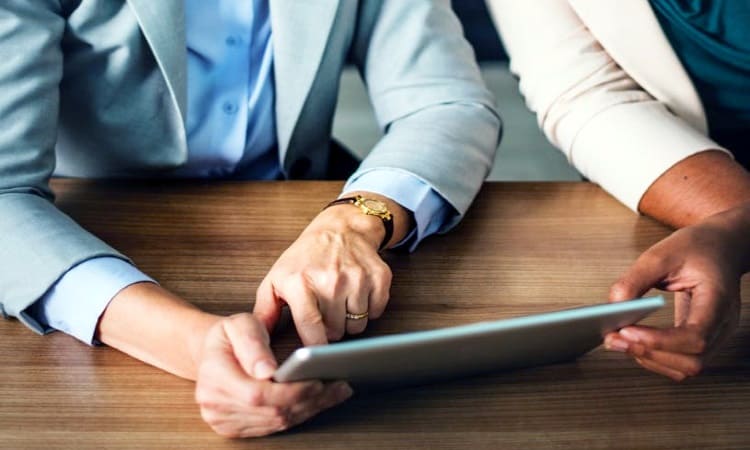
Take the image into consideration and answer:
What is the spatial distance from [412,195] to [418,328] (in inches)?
8.1

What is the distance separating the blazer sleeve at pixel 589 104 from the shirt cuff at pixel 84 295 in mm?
593

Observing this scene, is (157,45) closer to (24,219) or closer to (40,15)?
(40,15)

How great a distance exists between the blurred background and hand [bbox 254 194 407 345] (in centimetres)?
161

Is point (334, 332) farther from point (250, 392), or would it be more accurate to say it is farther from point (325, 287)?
point (250, 392)

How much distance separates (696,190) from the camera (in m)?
1.07

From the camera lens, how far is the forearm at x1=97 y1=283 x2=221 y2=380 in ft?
2.59

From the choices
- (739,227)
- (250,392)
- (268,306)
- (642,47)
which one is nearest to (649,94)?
(642,47)

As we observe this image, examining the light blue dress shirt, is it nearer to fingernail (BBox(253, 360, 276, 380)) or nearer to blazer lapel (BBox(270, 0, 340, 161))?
blazer lapel (BBox(270, 0, 340, 161))

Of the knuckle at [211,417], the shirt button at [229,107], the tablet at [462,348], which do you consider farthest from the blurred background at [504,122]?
the knuckle at [211,417]

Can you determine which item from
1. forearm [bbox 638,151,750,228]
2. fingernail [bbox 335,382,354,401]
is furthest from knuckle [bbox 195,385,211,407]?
forearm [bbox 638,151,750,228]

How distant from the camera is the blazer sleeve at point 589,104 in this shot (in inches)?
44.1

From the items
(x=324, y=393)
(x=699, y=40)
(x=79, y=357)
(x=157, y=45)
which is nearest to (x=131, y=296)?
(x=79, y=357)

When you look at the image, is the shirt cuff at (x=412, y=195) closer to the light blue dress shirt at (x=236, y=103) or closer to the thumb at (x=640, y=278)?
the light blue dress shirt at (x=236, y=103)

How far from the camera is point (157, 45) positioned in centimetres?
104
